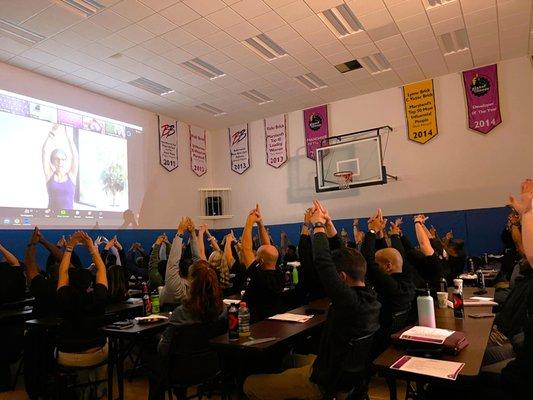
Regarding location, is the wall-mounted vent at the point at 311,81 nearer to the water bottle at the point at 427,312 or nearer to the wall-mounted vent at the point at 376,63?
the wall-mounted vent at the point at 376,63

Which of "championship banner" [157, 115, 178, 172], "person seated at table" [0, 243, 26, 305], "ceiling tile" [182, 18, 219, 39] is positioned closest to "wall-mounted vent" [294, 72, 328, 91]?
"ceiling tile" [182, 18, 219, 39]

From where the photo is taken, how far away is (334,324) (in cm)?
237

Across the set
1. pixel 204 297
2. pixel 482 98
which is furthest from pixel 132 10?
pixel 482 98

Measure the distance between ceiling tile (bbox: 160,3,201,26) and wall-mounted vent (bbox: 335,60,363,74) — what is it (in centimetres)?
340

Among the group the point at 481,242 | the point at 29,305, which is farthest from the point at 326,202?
the point at 29,305

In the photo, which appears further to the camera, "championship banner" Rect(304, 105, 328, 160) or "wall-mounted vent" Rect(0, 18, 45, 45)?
"championship banner" Rect(304, 105, 328, 160)

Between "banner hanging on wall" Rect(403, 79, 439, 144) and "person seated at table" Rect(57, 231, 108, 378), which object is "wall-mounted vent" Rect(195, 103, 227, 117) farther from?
"person seated at table" Rect(57, 231, 108, 378)

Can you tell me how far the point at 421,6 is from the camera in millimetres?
6504

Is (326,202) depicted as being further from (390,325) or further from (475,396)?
(475,396)

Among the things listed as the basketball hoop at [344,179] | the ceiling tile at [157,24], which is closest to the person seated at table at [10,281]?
the ceiling tile at [157,24]

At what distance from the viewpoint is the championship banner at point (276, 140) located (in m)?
11.2

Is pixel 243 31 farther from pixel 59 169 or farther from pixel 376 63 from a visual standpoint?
pixel 59 169

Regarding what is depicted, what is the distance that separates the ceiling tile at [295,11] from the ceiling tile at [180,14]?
1304 millimetres

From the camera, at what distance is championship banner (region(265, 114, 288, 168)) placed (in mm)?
11195
